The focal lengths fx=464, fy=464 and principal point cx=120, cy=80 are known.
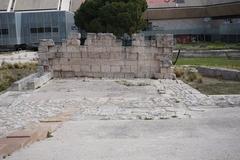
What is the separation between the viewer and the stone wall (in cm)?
2097

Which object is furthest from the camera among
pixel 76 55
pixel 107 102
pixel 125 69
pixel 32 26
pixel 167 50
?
pixel 32 26

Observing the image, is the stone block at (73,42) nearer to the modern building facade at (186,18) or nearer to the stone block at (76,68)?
the stone block at (76,68)

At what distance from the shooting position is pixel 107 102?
44.4 ft

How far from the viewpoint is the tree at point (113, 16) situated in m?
49.3

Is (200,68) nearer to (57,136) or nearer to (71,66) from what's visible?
(71,66)

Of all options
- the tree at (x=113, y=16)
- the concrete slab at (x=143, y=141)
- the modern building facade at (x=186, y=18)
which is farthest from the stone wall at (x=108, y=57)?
the modern building facade at (x=186, y=18)

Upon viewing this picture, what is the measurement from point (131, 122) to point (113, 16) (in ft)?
131

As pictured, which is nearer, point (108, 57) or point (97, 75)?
point (108, 57)

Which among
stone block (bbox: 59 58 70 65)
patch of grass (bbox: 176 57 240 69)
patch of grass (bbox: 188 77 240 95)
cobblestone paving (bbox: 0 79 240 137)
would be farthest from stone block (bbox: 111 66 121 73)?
patch of grass (bbox: 176 57 240 69)

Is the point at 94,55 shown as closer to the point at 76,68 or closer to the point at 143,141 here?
the point at 76,68

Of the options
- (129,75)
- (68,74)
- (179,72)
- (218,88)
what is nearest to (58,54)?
(68,74)

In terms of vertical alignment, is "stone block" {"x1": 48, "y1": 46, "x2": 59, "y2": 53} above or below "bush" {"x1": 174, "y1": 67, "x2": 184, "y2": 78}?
above

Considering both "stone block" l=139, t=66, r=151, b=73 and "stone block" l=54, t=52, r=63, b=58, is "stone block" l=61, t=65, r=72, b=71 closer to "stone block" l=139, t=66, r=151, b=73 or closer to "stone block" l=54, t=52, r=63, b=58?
"stone block" l=54, t=52, r=63, b=58

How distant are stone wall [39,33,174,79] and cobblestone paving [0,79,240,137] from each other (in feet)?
9.84
